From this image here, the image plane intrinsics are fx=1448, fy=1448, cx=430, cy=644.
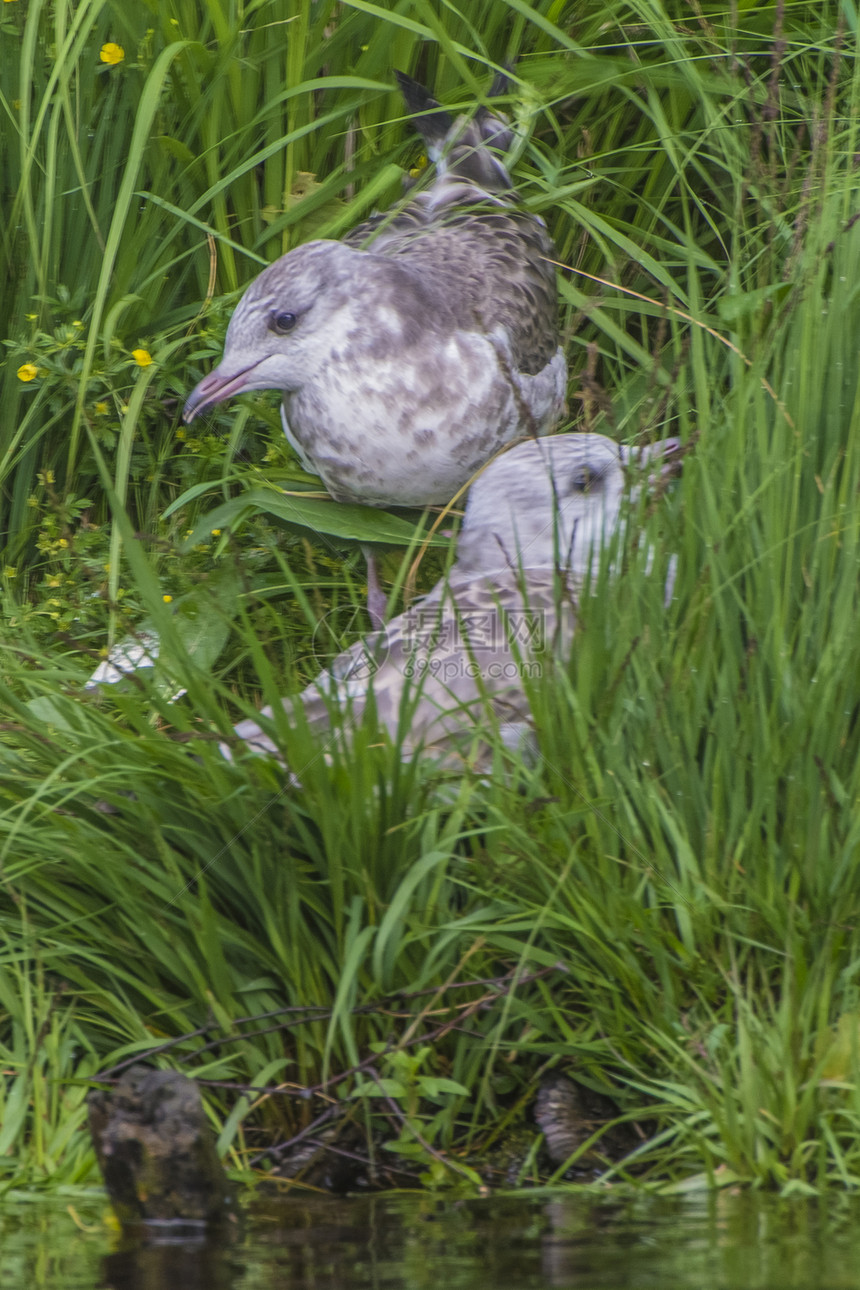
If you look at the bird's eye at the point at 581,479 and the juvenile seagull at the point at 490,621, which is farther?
the bird's eye at the point at 581,479

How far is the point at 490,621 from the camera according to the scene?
3.11 meters

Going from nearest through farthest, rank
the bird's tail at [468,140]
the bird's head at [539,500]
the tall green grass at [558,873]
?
the tall green grass at [558,873] → the bird's head at [539,500] → the bird's tail at [468,140]

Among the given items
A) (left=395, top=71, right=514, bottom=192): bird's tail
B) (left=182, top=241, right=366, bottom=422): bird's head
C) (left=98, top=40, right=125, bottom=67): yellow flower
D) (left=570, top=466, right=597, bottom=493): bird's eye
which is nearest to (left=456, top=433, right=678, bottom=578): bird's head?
(left=570, top=466, right=597, bottom=493): bird's eye

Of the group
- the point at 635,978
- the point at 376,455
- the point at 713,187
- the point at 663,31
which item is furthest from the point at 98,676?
the point at 663,31

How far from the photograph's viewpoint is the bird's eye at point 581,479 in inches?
140

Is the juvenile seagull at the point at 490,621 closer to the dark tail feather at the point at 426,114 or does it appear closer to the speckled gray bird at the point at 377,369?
the speckled gray bird at the point at 377,369

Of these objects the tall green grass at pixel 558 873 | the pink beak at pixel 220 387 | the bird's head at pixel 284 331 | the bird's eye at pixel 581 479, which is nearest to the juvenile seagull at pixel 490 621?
the bird's eye at pixel 581 479

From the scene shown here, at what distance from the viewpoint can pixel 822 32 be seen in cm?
437

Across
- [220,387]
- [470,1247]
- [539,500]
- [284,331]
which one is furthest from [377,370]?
[470,1247]

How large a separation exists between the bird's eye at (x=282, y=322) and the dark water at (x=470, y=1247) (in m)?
2.45

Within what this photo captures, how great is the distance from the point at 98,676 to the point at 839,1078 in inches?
75.1

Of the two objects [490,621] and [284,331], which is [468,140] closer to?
[284,331]

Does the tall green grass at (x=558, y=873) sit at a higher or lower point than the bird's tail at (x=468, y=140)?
lower

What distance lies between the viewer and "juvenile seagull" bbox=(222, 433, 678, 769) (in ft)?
9.15
